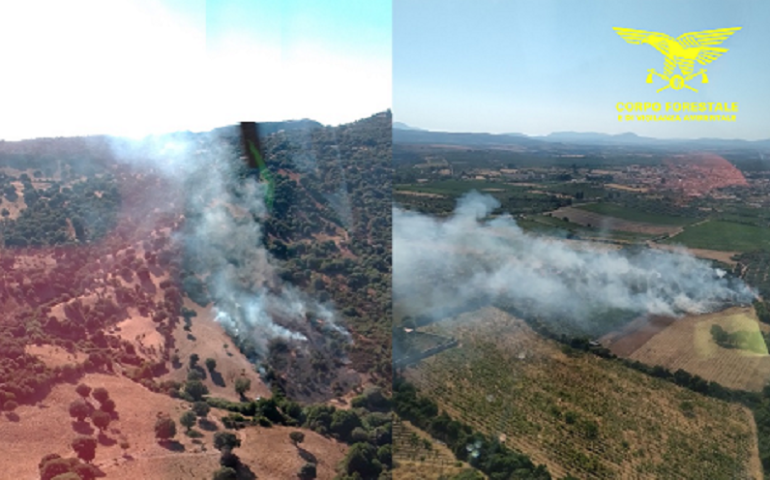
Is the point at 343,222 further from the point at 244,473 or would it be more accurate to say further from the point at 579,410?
the point at 579,410

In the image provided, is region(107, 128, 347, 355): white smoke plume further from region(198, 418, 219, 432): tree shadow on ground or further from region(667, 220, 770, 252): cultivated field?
region(667, 220, 770, 252): cultivated field

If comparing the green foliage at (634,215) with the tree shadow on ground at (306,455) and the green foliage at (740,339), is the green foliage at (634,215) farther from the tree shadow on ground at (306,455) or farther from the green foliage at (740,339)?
the tree shadow on ground at (306,455)

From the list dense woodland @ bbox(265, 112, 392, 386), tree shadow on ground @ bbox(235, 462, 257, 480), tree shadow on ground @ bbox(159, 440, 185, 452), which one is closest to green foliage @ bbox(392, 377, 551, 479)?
tree shadow on ground @ bbox(235, 462, 257, 480)

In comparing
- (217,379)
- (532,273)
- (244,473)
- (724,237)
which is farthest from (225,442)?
(724,237)

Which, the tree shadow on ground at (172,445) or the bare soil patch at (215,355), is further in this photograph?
the bare soil patch at (215,355)

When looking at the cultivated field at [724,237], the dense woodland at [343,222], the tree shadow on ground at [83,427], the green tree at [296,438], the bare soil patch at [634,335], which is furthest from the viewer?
the dense woodland at [343,222]

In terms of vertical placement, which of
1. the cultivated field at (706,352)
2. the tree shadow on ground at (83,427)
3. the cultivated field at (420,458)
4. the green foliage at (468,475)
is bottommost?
the tree shadow on ground at (83,427)

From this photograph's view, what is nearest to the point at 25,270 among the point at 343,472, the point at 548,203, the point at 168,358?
the point at 168,358

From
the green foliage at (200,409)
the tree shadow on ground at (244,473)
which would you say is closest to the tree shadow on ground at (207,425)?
the green foliage at (200,409)
